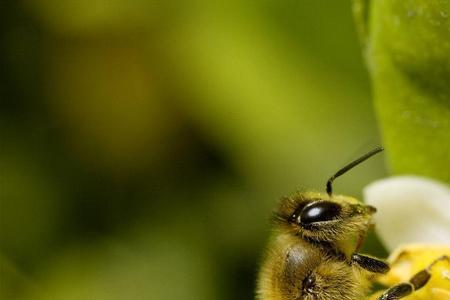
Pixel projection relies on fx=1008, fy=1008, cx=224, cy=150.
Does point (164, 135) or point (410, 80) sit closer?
point (410, 80)

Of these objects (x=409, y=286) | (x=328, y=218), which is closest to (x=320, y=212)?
(x=328, y=218)

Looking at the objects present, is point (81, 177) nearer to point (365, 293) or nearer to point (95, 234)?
point (95, 234)

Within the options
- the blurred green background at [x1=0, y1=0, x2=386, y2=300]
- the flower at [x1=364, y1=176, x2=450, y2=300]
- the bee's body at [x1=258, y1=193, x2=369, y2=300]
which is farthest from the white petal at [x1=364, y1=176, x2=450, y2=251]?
the blurred green background at [x1=0, y1=0, x2=386, y2=300]

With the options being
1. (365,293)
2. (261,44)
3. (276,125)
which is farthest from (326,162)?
(365,293)

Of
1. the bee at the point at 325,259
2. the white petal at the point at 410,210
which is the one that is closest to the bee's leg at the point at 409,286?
the bee at the point at 325,259

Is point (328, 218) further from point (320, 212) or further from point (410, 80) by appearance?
point (410, 80)
